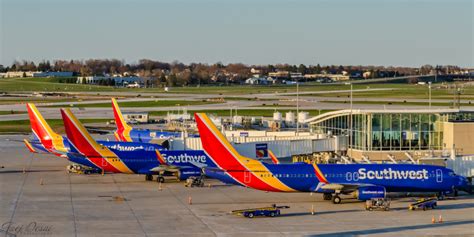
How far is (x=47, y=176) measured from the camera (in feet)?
239

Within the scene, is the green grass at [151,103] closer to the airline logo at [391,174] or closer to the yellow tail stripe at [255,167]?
the yellow tail stripe at [255,167]

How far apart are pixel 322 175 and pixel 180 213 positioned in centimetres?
1038

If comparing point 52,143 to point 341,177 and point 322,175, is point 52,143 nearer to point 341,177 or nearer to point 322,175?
point 322,175

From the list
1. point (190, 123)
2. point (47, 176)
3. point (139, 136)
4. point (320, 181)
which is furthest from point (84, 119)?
point (320, 181)

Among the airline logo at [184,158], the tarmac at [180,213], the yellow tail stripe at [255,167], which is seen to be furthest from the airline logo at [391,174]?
the airline logo at [184,158]

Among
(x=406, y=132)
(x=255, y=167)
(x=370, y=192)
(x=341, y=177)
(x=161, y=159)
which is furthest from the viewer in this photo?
(x=406, y=132)

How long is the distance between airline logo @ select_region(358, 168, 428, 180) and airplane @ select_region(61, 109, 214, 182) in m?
14.8

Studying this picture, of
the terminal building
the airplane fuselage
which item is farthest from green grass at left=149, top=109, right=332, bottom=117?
the airplane fuselage

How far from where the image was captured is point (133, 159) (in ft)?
224

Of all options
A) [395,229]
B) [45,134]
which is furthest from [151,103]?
[395,229]

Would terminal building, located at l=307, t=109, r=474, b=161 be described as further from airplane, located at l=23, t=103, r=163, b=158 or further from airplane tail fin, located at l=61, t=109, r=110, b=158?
airplane tail fin, located at l=61, t=109, r=110, b=158

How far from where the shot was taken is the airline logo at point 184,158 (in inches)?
2726

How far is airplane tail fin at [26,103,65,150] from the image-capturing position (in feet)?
257

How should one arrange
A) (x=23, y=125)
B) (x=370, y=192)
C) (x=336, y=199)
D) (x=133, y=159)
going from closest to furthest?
A: (x=370, y=192), (x=336, y=199), (x=133, y=159), (x=23, y=125)
